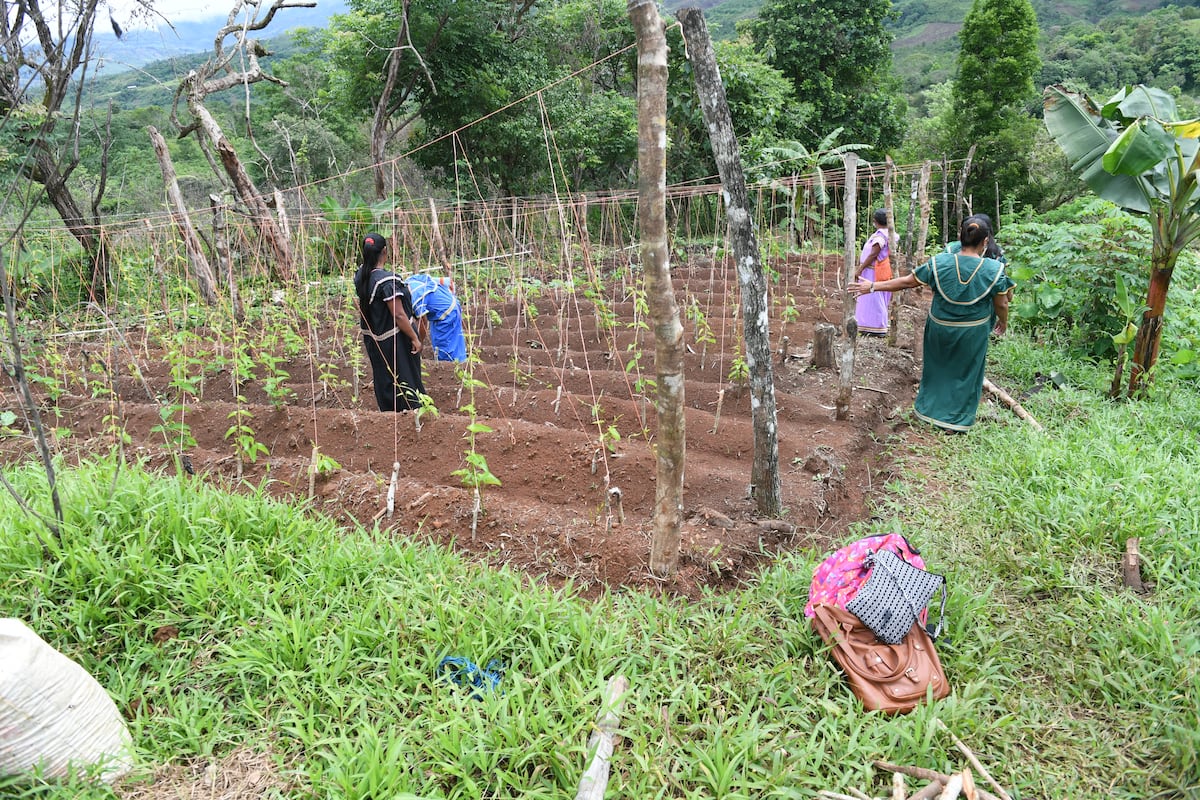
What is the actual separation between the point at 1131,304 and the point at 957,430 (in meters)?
1.93

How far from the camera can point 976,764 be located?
6.84 feet

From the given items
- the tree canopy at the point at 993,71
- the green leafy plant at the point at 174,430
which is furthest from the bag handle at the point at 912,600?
the tree canopy at the point at 993,71

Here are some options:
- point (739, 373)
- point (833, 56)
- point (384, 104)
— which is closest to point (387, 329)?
point (739, 373)

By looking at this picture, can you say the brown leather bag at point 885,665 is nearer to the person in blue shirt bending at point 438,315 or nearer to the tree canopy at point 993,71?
the person in blue shirt bending at point 438,315

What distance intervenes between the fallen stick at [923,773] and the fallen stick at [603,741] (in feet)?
2.82

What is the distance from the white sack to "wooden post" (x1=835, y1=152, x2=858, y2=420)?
14.4 ft

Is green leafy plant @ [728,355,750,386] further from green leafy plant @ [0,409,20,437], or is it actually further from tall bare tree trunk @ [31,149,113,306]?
tall bare tree trunk @ [31,149,113,306]

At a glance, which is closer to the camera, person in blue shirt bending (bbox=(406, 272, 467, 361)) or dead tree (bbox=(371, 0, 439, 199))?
person in blue shirt bending (bbox=(406, 272, 467, 361))

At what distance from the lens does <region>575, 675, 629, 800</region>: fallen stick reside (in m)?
2.01

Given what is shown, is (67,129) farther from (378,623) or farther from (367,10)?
(378,623)

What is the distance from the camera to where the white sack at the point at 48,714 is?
1.86 m

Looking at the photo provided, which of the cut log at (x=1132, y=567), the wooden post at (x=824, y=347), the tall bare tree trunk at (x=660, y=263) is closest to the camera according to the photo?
the tall bare tree trunk at (x=660, y=263)

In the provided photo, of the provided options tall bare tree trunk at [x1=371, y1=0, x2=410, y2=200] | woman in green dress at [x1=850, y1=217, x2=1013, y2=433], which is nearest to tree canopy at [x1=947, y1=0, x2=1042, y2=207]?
tall bare tree trunk at [x1=371, y1=0, x2=410, y2=200]

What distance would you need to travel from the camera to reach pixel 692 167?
14.6m
